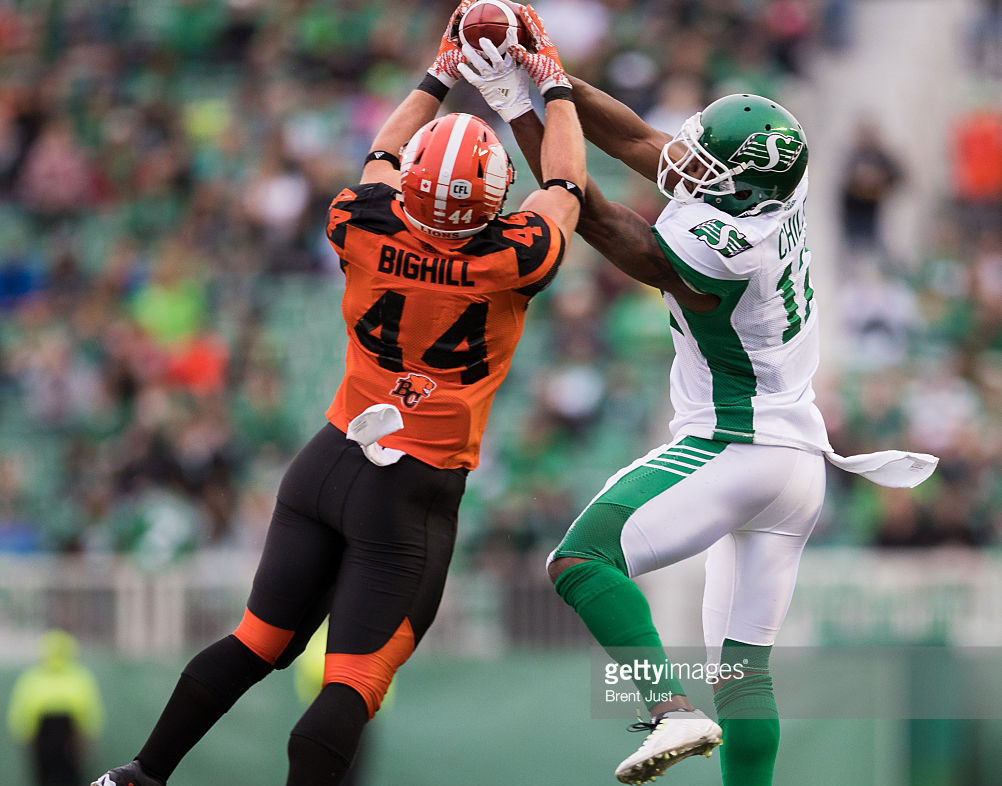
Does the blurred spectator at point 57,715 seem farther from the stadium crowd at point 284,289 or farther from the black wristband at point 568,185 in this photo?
the black wristband at point 568,185

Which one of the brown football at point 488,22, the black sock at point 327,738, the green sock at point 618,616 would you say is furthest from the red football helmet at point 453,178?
the black sock at point 327,738

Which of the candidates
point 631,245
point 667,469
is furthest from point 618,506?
point 631,245

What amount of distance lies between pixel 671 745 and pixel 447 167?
1.95m

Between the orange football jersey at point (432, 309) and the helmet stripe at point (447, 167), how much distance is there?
0.48 feet

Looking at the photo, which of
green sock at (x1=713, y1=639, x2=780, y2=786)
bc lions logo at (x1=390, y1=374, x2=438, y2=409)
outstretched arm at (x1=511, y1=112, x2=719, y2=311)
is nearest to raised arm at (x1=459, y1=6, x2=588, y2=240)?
outstretched arm at (x1=511, y1=112, x2=719, y2=311)

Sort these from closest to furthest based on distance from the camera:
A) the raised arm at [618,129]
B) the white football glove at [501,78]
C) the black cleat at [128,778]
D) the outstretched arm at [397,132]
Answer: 1. the black cleat at [128,778]
2. the outstretched arm at [397,132]
3. the white football glove at [501,78]
4. the raised arm at [618,129]

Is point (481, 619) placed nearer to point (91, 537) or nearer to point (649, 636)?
point (91, 537)

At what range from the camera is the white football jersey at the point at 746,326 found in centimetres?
536

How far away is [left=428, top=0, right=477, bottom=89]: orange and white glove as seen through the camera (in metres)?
5.86

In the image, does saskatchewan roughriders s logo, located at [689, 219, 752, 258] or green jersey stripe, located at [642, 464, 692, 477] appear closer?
saskatchewan roughriders s logo, located at [689, 219, 752, 258]

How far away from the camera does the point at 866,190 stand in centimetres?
1366

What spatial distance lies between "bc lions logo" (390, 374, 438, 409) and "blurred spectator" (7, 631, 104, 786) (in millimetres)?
5194

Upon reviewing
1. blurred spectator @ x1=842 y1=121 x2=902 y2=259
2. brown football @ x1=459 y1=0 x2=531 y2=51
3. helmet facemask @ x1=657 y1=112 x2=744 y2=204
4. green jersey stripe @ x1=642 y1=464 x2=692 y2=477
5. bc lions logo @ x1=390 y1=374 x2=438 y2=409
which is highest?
blurred spectator @ x1=842 y1=121 x2=902 y2=259

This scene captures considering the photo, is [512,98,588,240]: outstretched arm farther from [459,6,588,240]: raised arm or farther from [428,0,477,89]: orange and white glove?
[428,0,477,89]: orange and white glove
